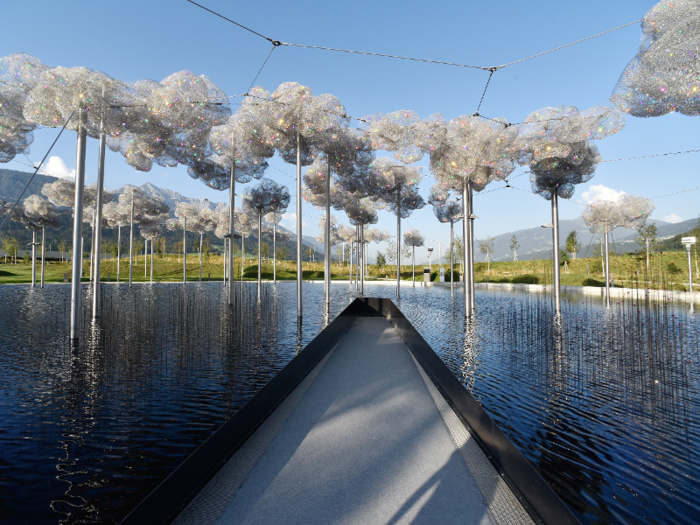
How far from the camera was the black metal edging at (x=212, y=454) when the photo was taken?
1833 mm

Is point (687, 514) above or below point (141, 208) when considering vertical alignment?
below

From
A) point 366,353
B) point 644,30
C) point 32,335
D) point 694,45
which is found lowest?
point 366,353

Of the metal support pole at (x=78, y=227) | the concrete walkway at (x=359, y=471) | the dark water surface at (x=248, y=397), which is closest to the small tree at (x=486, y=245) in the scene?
the dark water surface at (x=248, y=397)

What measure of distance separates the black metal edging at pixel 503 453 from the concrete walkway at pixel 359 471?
10 centimetres

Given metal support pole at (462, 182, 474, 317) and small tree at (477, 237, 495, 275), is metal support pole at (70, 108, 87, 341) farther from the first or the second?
small tree at (477, 237, 495, 275)

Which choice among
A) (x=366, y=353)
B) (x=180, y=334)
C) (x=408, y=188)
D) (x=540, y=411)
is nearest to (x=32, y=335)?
(x=180, y=334)

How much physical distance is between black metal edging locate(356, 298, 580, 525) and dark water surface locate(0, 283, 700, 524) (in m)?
0.17

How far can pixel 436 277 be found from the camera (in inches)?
1407

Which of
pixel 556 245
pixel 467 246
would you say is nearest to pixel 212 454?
pixel 467 246

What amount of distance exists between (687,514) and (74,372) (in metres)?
5.78

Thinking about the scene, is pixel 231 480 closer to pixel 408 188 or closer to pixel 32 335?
pixel 32 335

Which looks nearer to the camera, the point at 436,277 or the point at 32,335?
the point at 32,335

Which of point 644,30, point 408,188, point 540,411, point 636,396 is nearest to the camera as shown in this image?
point 540,411

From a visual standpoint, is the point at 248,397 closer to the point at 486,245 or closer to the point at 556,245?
the point at 556,245
